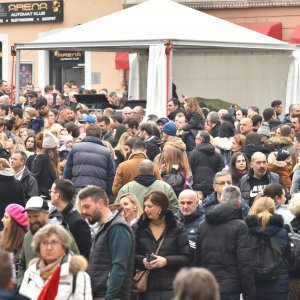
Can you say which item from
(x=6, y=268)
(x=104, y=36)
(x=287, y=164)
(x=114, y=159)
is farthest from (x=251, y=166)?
(x=104, y=36)

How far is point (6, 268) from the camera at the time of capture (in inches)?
266

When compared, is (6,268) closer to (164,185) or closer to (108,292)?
(108,292)

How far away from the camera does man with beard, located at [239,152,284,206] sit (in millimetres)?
13625

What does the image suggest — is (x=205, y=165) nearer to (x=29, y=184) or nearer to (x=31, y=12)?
(x=29, y=184)

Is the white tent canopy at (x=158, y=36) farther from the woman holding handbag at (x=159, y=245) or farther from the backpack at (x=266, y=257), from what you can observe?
the woman holding handbag at (x=159, y=245)

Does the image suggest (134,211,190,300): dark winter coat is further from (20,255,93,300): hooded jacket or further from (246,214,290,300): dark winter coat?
(20,255,93,300): hooded jacket

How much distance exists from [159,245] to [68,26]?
1139 inches

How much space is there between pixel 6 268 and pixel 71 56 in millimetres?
32991

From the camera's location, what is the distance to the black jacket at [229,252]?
10.2 meters

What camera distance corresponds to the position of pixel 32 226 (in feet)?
32.4

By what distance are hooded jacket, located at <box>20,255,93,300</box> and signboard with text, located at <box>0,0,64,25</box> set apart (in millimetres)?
30703

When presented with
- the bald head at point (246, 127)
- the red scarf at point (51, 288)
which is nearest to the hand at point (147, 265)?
the red scarf at point (51, 288)

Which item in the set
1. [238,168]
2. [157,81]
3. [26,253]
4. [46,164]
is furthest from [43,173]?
[157,81]

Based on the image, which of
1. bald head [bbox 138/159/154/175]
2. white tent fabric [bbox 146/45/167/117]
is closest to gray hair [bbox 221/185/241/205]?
bald head [bbox 138/159/154/175]
